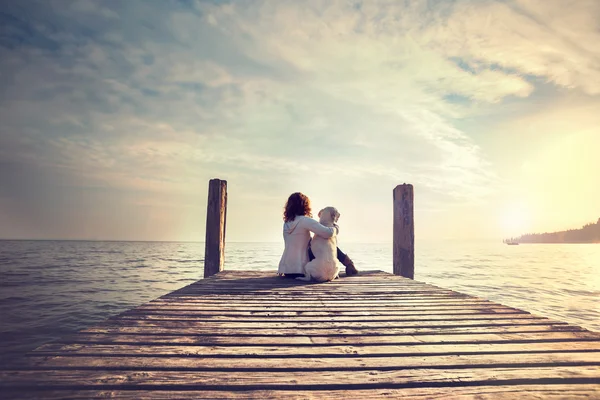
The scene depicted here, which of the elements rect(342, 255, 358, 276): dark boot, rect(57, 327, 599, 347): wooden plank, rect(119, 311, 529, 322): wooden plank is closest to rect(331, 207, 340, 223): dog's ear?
rect(342, 255, 358, 276): dark boot

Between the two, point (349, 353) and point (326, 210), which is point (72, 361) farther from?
point (326, 210)

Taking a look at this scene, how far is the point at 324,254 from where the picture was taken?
640cm

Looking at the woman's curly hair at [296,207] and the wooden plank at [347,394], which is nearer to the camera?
the wooden plank at [347,394]

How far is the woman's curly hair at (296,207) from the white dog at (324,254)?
36 cm

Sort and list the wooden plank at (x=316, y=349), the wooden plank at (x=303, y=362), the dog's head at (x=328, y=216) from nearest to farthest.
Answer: the wooden plank at (x=303, y=362), the wooden plank at (x=316, y=349), the dog's head at (x=328, y=216)

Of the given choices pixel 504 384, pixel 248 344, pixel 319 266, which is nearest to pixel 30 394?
pixel 248 344

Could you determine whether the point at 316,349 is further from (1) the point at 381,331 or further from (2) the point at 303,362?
(1) the point at 381,331

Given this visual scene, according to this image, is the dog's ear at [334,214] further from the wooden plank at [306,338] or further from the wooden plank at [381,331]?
the wooden plank at [306,338]

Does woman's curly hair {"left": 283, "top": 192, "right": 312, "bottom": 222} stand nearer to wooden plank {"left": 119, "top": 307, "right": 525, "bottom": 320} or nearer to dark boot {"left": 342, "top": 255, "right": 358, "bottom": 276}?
dark boot {"left": 342, "top": 255, "right": 358, "bottom": 276}

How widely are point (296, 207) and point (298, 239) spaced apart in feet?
2.06

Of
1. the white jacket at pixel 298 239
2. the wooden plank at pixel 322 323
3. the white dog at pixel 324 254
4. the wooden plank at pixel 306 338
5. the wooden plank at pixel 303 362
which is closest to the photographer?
the wooden plank at pixel 303 362

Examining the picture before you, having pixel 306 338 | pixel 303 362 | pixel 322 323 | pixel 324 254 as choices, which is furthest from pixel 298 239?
pixel 303 362

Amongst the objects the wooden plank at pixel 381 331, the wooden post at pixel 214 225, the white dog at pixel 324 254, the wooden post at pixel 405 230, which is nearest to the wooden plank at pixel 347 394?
the wooden plank at pixel 381 331

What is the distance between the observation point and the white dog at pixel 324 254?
6352mm
